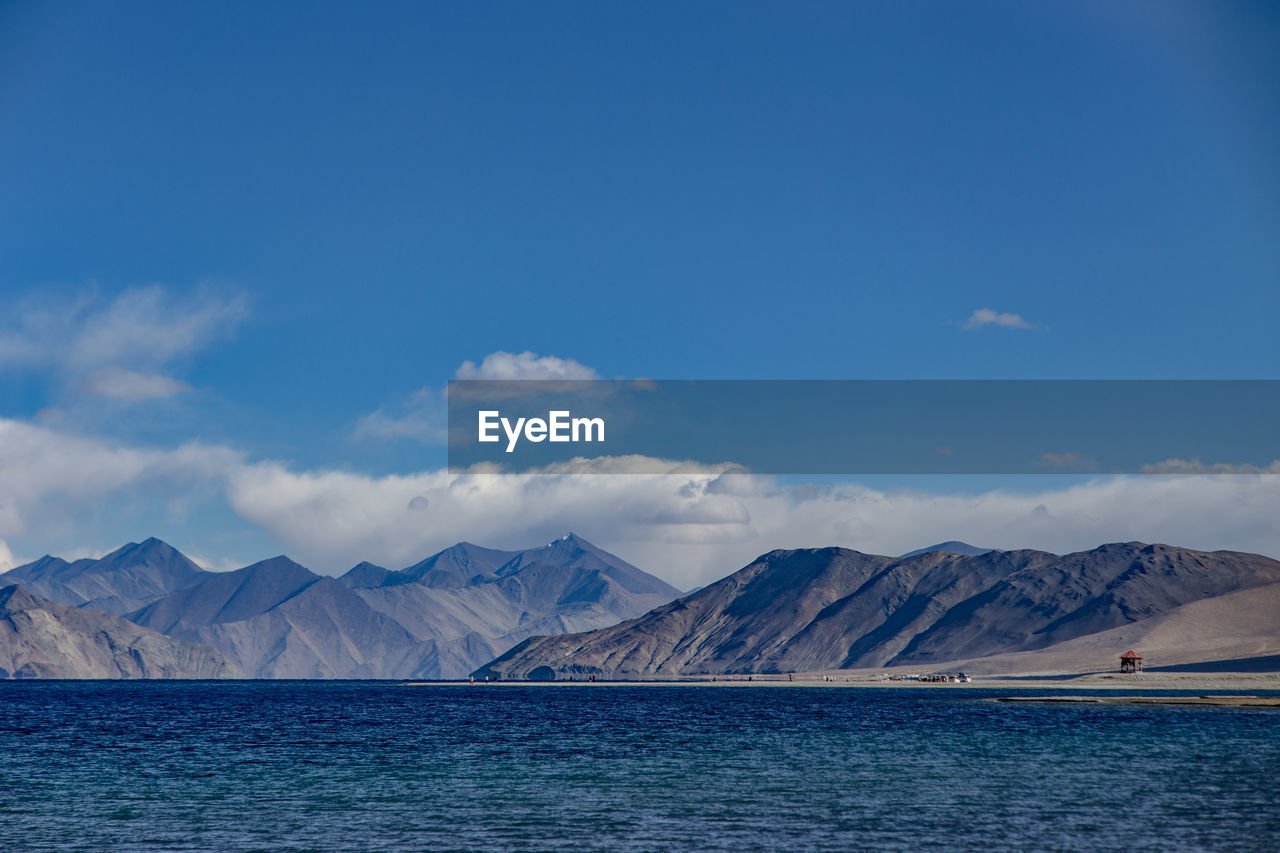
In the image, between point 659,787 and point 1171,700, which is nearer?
point 659,787

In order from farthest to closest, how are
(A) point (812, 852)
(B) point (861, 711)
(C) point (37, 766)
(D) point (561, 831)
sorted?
(B) point (861, 711), (C) point (37, 766), (D) point (561, 831), (A) point (812, 852)

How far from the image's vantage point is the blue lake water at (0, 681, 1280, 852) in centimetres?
5091

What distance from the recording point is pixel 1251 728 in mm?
105938

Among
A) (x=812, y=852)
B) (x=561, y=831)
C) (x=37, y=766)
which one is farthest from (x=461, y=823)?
(x=37, y=766)

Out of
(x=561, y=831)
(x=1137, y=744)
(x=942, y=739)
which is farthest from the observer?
(x=942, y=739)

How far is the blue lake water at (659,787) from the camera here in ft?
167

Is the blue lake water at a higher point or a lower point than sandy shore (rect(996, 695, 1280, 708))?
higher

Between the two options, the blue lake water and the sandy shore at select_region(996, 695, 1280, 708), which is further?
the sandy shore at select_region(996, 695, 1280, 708)

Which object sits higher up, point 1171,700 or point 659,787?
point 659,787

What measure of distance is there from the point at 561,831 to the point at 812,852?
11639mm

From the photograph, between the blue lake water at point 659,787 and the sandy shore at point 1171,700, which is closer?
the blue lake water at point 659,787

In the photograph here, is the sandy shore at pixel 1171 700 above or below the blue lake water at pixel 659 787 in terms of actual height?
below

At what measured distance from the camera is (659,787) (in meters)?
67.2

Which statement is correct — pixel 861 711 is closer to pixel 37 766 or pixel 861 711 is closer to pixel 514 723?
pixel 514 723
